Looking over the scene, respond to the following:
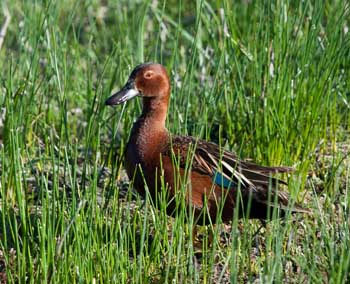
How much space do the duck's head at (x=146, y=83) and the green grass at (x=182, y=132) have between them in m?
0.12

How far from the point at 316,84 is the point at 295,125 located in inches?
8.9

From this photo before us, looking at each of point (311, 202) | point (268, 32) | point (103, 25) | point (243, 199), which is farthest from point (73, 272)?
point (103, 25)

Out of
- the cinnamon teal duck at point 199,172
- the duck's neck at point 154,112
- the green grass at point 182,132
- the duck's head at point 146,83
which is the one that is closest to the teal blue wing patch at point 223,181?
the cinnamon teal duck at point 199,172

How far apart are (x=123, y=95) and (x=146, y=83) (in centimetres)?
13

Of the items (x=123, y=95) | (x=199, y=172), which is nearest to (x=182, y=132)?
(x=123, y=95)

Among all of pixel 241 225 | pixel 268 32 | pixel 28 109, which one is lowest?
pixel 241 225

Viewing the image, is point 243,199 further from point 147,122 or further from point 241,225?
point 147,122

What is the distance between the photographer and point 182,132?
5.16m

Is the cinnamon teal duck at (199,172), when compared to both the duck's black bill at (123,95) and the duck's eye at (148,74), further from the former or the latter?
the duck's eye at (148,74)

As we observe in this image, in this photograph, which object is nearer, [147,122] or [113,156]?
[147,122]

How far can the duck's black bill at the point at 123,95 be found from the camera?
15.8 feet

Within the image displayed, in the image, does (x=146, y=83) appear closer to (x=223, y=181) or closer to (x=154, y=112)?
(x=154, y=112)

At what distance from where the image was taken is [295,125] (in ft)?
16.4

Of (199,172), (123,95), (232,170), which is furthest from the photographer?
(123,95)
